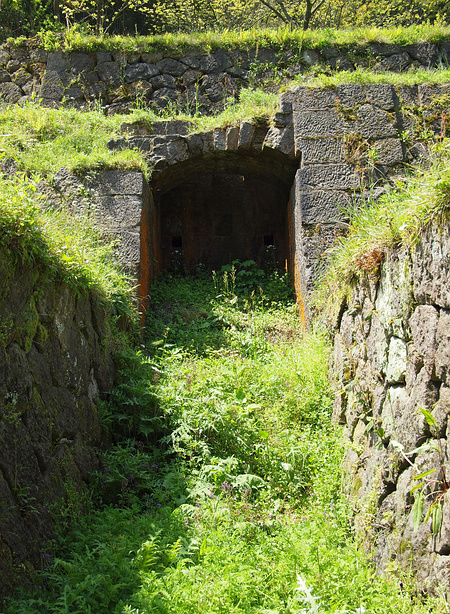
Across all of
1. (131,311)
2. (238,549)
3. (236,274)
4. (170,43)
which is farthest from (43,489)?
(170,43)

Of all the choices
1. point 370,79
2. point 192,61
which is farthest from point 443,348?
point 192,61

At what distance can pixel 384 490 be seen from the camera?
105 inches

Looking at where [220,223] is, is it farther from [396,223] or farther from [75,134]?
[396,223]

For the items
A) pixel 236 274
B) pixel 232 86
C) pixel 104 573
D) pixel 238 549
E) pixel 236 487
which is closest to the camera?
pixel 104 573

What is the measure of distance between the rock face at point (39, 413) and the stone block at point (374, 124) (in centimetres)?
413

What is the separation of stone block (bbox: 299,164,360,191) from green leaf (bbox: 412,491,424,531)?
4329 millimetres

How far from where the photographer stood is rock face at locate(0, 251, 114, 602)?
2.39 meters

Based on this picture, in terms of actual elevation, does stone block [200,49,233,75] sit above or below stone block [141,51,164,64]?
below

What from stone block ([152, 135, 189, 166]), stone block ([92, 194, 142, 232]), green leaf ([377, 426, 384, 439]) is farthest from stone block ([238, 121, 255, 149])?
green leaf ([377, 426, 384, 439])

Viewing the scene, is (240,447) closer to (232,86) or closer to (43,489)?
(43,489)

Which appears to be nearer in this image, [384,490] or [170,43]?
[384,490]

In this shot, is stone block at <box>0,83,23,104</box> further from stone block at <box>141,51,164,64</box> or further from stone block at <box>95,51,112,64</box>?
stone block at <box>141,51,164,64</box>

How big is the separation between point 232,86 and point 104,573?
787 centimetres

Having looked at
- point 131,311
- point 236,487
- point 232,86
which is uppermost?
point 232,86
